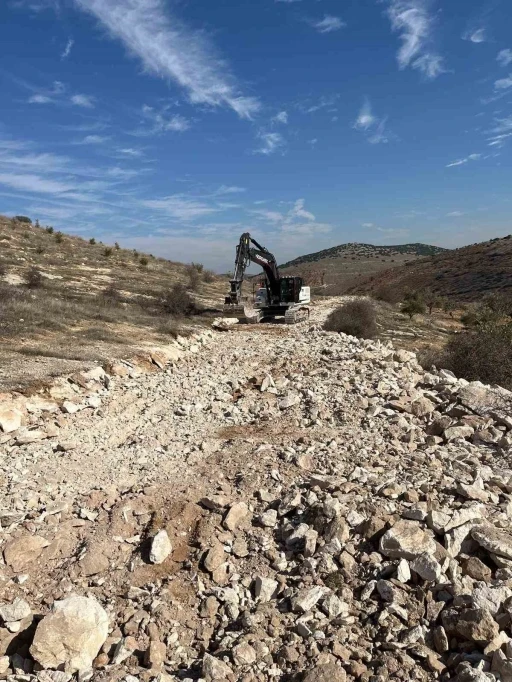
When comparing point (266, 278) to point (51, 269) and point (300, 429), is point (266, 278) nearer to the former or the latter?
point (51, 269)

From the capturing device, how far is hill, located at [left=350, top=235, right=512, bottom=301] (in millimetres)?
43625

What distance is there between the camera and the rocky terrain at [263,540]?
3125 mm

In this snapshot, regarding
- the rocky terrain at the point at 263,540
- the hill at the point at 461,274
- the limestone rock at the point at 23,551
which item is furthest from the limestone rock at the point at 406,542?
the hill at the point at 461,274

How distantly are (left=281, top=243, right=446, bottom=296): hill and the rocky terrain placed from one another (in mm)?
54551

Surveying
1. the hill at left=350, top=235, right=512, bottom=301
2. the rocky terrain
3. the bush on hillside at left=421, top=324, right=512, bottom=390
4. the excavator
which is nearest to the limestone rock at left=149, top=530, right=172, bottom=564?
the rocky terrain

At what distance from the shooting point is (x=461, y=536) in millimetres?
3768

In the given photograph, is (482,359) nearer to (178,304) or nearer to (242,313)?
(242,313)

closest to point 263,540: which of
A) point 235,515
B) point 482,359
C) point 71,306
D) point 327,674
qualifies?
point 235,515

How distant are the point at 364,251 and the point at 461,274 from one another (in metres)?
75.4

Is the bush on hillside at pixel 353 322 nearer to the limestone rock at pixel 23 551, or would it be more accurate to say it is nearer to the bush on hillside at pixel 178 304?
the bush on hillside at pixel 178 304

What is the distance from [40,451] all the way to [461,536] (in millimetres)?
5019

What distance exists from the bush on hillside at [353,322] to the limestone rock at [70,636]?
13.3m

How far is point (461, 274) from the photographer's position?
4984 cm

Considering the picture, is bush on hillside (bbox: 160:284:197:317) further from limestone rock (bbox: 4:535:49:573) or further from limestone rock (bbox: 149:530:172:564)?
limestone rock (bbox: 149:530:172:564)
